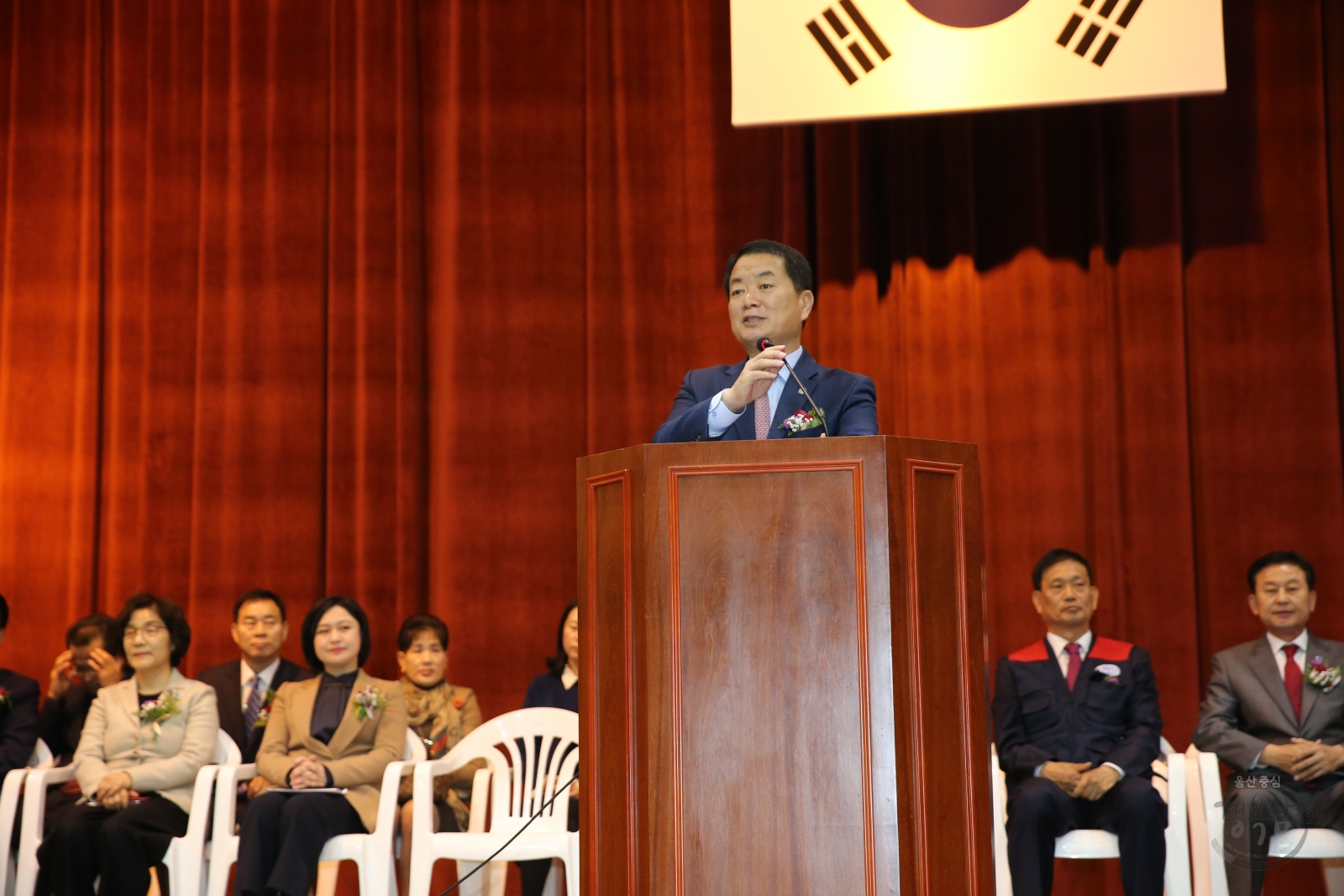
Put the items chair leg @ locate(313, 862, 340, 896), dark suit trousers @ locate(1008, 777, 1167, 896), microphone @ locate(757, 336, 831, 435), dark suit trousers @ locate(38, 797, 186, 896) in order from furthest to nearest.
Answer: chair leg @ locate(313, 862, 340, 896) → dark suit trousers @ locate(38, 797, 186, 896) → dark suit trousers @ locate(1008, 777, 1167, 896) → microphone @ locate(757, 336, 831, 435)

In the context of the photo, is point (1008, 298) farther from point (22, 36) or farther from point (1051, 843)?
point (22, 36)

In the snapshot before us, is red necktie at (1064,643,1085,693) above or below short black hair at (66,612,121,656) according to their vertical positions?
below

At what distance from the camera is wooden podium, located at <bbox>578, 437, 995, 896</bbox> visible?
206cm

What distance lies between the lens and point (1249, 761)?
152 inches

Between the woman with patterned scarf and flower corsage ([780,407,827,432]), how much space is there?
2390 mm

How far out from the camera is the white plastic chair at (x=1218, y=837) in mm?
3619

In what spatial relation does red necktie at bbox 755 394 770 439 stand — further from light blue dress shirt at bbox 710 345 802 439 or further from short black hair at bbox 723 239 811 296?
short black hair at bbox 723 239 811 296

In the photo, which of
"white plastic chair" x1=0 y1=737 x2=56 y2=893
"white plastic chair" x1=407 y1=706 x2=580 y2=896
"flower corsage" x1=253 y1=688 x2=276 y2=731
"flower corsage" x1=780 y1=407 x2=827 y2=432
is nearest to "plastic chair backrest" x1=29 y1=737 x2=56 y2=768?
"white plastic chair" x1=0 y1=737 x2=56 y2=893

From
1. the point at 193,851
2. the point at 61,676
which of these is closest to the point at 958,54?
the point at 193,851

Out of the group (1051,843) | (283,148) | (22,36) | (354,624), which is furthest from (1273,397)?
(22,36)

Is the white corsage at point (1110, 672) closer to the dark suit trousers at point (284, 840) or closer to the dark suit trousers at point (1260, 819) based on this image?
the dark suit trousers at point (1260, 819)

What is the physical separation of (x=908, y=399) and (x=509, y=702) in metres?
1.79

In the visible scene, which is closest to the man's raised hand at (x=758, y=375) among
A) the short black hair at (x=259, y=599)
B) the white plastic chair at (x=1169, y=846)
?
the white plastic chair at (x=1169, y=846)

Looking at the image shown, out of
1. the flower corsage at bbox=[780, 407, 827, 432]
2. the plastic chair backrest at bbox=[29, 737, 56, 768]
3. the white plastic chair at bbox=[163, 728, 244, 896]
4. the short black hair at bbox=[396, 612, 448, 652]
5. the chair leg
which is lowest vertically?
the chair leg
